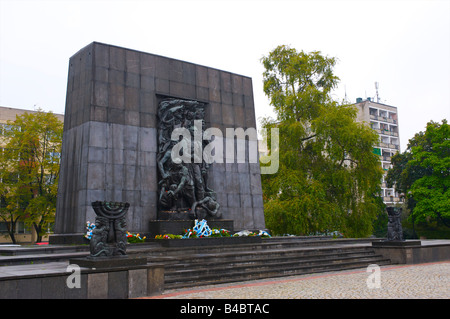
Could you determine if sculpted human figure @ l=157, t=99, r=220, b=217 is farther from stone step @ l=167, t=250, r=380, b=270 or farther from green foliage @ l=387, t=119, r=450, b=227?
green foliage @ l=387, t=119, r=450, b=227

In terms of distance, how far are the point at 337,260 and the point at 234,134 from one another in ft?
25.2

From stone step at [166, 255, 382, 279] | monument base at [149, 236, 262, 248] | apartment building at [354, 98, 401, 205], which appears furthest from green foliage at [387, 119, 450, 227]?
monument base at [149, 236, 262, 248]

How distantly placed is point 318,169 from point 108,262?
2103 centimetres

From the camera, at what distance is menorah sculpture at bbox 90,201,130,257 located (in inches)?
358

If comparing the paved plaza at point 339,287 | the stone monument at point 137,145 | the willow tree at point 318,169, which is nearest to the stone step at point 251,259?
the paved plaza at point 339,287

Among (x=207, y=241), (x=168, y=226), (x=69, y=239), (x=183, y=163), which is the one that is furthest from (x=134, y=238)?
(x=183, y=163)

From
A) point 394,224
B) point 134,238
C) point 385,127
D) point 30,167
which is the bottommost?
point 134,238

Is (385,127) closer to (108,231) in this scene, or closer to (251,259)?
(251,259)

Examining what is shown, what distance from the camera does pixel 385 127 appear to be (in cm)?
6144

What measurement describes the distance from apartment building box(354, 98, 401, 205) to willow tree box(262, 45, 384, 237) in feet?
104

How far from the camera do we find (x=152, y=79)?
1767cm

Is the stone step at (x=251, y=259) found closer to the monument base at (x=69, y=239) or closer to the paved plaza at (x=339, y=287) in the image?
the paved plaza at (x=339, y=287)

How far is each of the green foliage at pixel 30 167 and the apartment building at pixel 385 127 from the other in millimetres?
41061

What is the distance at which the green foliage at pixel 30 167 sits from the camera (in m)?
30.5
